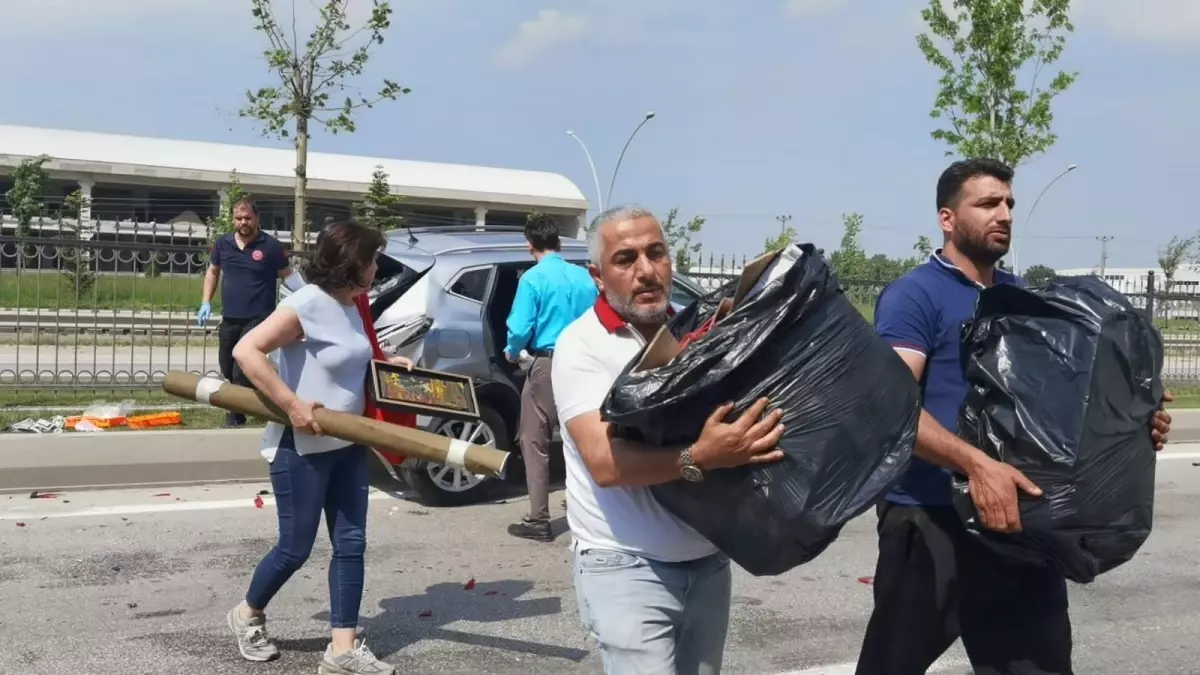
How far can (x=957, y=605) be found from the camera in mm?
3348

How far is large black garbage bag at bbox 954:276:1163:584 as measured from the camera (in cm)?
299

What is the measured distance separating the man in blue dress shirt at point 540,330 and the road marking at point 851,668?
2538 mm

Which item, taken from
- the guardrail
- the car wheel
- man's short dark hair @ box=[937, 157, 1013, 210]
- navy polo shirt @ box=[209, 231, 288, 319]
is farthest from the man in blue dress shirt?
the guardrail

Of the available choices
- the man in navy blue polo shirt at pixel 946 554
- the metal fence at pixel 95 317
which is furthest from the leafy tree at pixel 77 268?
the man in navy blue polo shirt at pixel 946 554

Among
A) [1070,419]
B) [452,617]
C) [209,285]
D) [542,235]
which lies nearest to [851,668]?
[452,617]

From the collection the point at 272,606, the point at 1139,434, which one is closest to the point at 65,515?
the point at 272,606

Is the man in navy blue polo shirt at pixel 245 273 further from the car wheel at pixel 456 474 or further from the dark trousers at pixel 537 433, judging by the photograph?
the dark trousers at pixel 537 433

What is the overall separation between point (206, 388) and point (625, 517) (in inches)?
87.4

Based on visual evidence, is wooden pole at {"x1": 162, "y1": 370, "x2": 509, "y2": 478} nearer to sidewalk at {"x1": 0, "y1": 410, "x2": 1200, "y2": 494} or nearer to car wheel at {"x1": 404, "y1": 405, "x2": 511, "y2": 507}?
car wheel at {"x1": 404, "y1": 405, "x2": 511, "y2": 507}

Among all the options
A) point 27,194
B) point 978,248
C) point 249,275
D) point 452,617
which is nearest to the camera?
point 978,248

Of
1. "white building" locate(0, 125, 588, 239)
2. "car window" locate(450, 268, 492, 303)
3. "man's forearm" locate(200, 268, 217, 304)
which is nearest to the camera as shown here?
"car window" locate(450, 268, 492, 303)

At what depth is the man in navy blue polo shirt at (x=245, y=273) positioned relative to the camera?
31.6ft

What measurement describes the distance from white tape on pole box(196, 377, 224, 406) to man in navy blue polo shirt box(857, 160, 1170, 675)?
2435 mm

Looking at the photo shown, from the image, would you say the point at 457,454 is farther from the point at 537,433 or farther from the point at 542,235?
the point at 542,235
